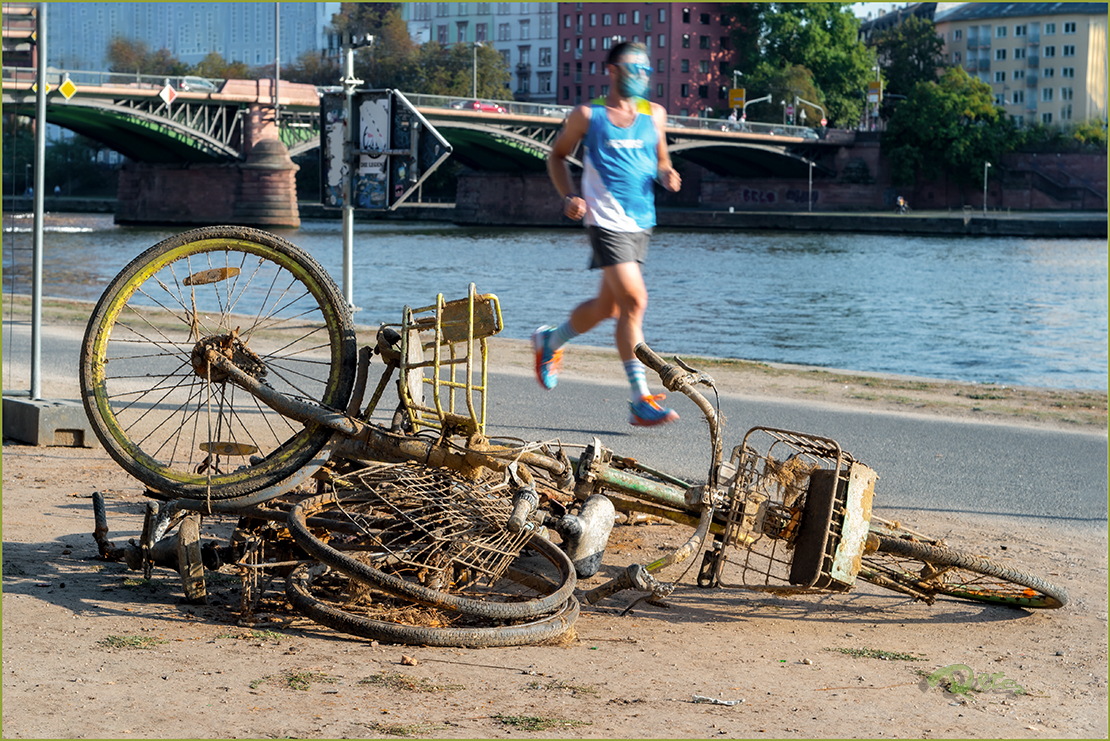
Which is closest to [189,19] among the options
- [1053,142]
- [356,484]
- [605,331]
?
[1053,142]

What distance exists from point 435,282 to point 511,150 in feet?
97.3

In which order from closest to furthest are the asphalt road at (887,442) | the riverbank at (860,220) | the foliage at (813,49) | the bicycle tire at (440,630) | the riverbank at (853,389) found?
the bicycle tire at (440,630), the asphalt road at (887,442), the riverbank at (853,389), the riverbank at (860,220), the foliage at (813,49)

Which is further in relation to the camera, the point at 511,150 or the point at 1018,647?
the point at 511,150

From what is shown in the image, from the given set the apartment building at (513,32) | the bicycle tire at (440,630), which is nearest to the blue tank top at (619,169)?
the bicycle tire at (440,630)

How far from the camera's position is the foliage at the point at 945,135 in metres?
77.5

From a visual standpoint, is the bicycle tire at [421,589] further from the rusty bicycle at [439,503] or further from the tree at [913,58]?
the tree at [913,58]

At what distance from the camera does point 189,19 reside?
493 feet

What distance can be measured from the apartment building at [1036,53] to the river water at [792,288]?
53.4 metres

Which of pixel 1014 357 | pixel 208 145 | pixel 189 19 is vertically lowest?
pixel 1014 357

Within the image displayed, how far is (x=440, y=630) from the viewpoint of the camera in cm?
432

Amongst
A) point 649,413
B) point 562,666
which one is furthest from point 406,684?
point 649,413

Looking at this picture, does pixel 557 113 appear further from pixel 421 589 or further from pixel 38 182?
pixel 421 589

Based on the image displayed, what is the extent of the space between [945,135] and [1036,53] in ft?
127

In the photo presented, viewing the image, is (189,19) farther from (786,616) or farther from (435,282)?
(786,616)
